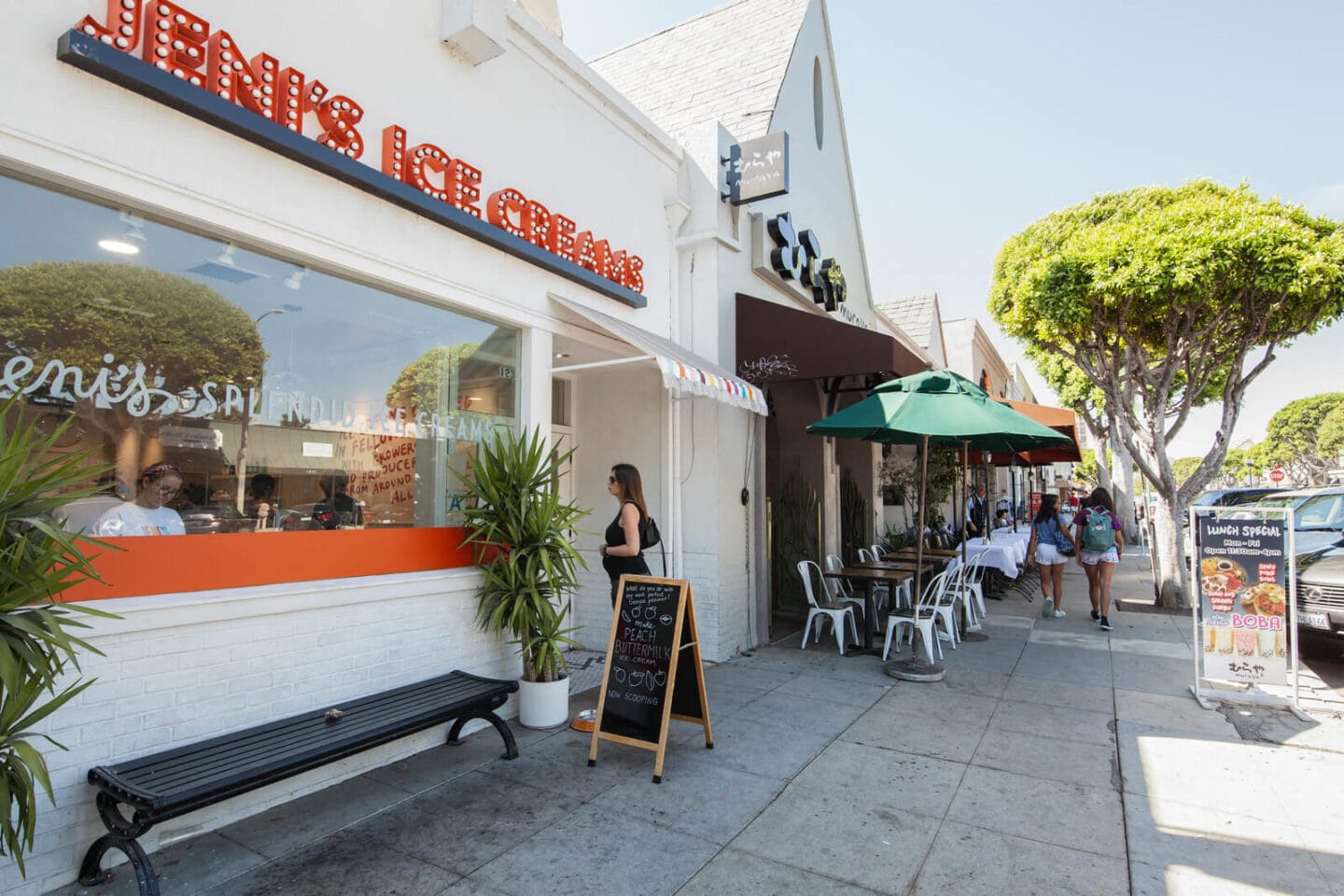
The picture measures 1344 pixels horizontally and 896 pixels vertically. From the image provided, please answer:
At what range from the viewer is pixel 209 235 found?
3594 mm

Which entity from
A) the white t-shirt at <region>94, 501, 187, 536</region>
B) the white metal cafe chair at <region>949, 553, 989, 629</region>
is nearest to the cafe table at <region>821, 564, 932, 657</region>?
the white metal cafe chair at <region>949, 553, 989, 629</region>

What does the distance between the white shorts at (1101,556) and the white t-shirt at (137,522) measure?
30.6ft

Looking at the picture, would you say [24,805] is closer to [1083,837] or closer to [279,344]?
[279,344]

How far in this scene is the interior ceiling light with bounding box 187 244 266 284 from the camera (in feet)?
11.8

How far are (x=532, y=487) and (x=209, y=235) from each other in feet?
7.63

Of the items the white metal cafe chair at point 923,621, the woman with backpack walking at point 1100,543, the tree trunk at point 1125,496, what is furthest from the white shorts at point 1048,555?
the tree trunk at point 1125,496

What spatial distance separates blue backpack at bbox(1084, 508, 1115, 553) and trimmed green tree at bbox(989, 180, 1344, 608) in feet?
7.67

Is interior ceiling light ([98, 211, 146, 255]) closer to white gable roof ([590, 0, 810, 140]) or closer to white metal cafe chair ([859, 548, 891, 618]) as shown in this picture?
white gable roof ([590, 0, 810, 140])

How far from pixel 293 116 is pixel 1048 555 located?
948cm

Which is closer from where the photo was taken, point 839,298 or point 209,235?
point 209,235

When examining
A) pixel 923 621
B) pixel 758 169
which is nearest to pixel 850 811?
pixel 923 621

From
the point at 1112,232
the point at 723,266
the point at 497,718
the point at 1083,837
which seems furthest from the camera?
the point at 1112,232

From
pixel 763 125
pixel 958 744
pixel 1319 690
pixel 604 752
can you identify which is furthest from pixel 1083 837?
pixel 763 125

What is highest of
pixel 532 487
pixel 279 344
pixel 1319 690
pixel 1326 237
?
pixel 1326 237
